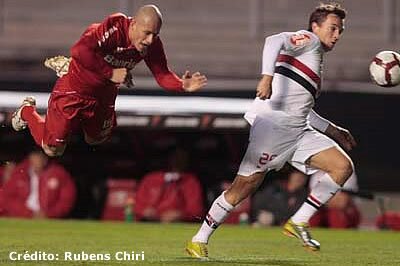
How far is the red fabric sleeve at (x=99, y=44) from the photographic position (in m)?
10.6

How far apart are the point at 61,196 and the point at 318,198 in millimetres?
8115

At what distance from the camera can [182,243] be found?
1391 cm

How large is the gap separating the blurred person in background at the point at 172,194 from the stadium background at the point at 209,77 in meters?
0.57

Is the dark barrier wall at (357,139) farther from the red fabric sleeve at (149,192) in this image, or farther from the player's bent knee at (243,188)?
the player's bent knee at (243,188)

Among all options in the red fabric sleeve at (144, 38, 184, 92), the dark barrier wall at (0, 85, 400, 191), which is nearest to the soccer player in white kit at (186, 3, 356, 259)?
the red fabric sleeve at (144, 38, 184, 92)

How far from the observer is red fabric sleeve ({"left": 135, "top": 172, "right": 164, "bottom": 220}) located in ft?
61.2

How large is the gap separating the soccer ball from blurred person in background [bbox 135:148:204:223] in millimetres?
6955

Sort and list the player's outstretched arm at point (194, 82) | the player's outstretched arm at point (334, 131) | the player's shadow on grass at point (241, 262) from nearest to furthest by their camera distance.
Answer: the player's outstretched arm at point (194, 82), the player's shadow on grass at point (241, 262), the player's outstretched arm at point (334, 131)

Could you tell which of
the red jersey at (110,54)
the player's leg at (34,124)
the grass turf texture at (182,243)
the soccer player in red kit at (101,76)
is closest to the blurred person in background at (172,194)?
the grass turf texture at (182,243)

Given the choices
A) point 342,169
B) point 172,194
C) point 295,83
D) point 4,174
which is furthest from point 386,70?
point 4,174

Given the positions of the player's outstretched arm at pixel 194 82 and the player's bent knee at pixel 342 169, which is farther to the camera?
the player's bent knee at pixel 342 169

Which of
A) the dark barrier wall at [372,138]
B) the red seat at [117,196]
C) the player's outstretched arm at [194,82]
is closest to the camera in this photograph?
the player's outstretched arm at [194,82]

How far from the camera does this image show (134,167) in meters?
19.7

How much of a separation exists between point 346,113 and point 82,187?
13.9 feet
